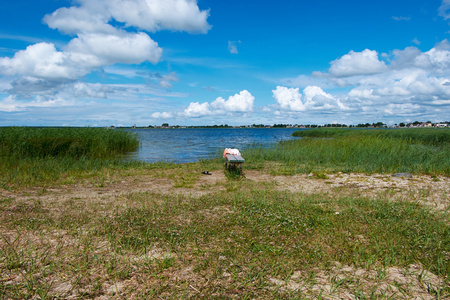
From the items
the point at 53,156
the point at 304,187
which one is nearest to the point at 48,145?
the point at 53,156

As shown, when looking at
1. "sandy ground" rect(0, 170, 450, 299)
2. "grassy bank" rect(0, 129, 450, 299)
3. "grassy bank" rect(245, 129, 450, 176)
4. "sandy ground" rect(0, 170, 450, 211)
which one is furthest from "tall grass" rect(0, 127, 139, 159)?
"grassy bank" rect(245, 129, 450, 176)

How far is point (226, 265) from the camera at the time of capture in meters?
3.79

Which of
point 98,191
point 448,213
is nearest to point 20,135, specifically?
point 98,191

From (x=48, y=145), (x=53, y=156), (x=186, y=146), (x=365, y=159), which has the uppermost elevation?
(x=48, y=145)

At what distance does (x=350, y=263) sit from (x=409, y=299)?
0.84 m

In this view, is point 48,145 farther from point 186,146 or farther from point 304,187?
point 186,146

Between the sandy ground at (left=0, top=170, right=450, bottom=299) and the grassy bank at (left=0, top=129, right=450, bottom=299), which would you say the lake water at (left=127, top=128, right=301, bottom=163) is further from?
the grassy bank at (left=0, top=129, right=450, bottom=299)

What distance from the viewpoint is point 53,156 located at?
611 inches

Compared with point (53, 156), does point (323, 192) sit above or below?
below

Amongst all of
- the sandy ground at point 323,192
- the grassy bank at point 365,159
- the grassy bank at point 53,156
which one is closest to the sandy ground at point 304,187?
the sandy ground at point 323,192

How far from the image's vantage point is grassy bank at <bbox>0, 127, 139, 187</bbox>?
32.9 ft

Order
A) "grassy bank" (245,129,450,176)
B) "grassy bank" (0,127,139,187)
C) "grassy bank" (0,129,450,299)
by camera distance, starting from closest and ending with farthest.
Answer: "grassy bank" (0,129,450,299)
"grassy bank" (0,127,139,187)
"grassy bank" (245,129,450,176)

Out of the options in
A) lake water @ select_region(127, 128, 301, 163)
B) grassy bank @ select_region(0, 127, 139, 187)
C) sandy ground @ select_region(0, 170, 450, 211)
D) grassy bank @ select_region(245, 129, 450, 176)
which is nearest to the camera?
sandy ground @ select_region(0, 170, 450, 211)

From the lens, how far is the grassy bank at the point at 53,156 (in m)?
10.0
